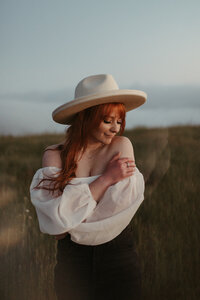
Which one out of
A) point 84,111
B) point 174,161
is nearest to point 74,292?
point 84,111

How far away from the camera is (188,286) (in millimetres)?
3254

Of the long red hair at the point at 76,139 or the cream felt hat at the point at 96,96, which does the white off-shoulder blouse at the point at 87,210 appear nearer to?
the long red hair at the point at 76,139

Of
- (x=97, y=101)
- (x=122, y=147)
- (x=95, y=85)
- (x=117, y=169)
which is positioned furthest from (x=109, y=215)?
(x=95, y=85)

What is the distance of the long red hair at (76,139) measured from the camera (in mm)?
1922

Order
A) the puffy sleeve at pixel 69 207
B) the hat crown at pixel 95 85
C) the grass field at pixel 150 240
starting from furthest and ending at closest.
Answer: the grass field at pixel 150 240, the hat crown at pixel 95 85, the puffy sleeve at pixel 69 207

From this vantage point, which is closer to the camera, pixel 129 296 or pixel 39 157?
pixel 129 296

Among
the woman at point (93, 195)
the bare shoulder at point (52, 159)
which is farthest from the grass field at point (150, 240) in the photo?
the bare shoulder at point (52, 159)

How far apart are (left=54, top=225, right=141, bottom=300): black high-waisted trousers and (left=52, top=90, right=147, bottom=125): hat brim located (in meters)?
0.71

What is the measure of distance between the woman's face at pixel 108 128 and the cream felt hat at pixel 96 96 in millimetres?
94

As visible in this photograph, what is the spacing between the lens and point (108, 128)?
1.92 metres

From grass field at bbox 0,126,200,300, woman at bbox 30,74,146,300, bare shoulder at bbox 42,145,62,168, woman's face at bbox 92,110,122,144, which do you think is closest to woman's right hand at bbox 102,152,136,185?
woman at bbox 30,74,146,300

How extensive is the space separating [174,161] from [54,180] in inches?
143

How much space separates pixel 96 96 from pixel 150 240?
212 cm

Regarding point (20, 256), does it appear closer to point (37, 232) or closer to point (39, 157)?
point (37, 232)
